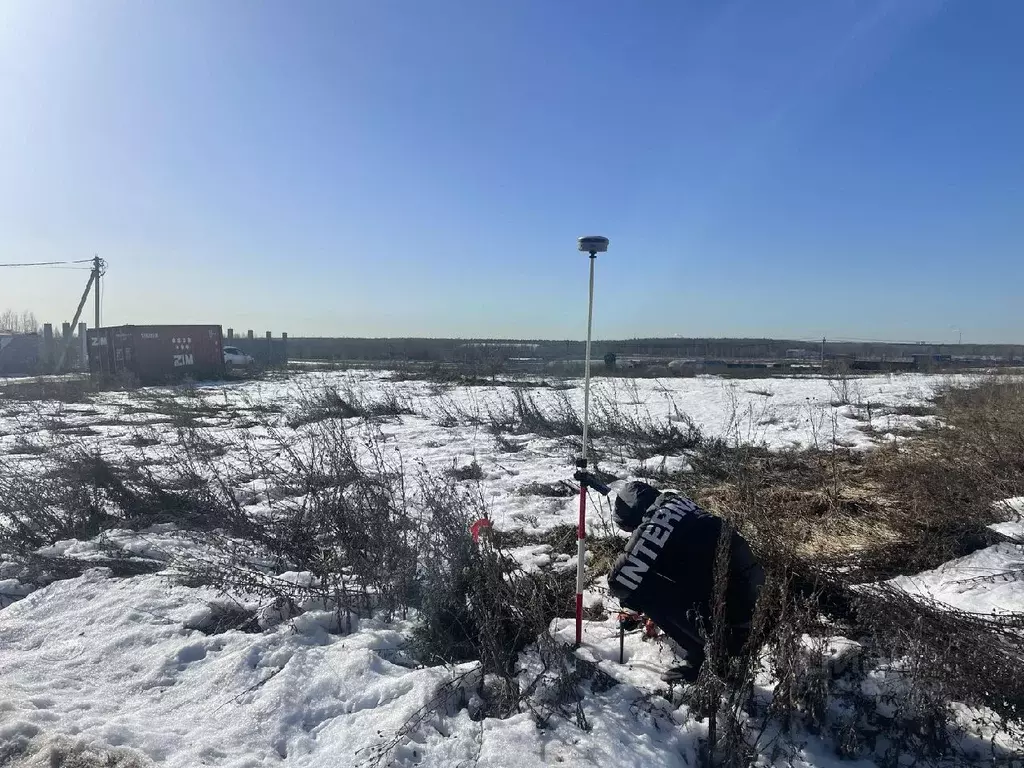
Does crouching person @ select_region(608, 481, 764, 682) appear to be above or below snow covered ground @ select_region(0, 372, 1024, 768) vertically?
above

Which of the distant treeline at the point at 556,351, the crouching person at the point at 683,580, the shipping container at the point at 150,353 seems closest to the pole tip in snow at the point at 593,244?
the crouching person at the point at 683,580

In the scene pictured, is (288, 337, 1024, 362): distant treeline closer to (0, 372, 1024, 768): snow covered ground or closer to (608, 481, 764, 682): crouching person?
(0, 372, 1024, 768): snow covered ground

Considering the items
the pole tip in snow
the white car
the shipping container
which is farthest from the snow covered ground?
the white car

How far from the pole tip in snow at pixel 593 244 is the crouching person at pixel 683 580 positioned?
4.36ft

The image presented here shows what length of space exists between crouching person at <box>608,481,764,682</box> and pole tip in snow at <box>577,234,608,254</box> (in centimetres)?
133

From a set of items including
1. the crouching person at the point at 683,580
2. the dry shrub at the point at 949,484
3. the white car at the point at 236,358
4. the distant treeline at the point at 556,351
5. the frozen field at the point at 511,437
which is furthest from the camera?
the distant treeline at the point at 556,351

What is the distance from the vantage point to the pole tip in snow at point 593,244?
2.96m

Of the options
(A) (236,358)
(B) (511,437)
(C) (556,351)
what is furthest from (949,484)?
(A) (236,358)

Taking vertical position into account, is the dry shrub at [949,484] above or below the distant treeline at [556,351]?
below

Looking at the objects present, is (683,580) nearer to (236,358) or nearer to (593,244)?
(593,244)

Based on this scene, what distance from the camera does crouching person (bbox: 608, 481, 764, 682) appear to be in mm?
2391

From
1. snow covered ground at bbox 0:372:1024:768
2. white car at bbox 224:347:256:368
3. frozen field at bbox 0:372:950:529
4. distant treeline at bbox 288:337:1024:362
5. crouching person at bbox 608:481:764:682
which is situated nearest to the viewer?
snow covered ground at bbox 0:372:1024:768

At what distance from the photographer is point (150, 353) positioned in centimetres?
2125

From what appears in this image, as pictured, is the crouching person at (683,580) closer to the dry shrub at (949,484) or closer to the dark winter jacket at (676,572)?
the dark winter jacket at (676,572)
